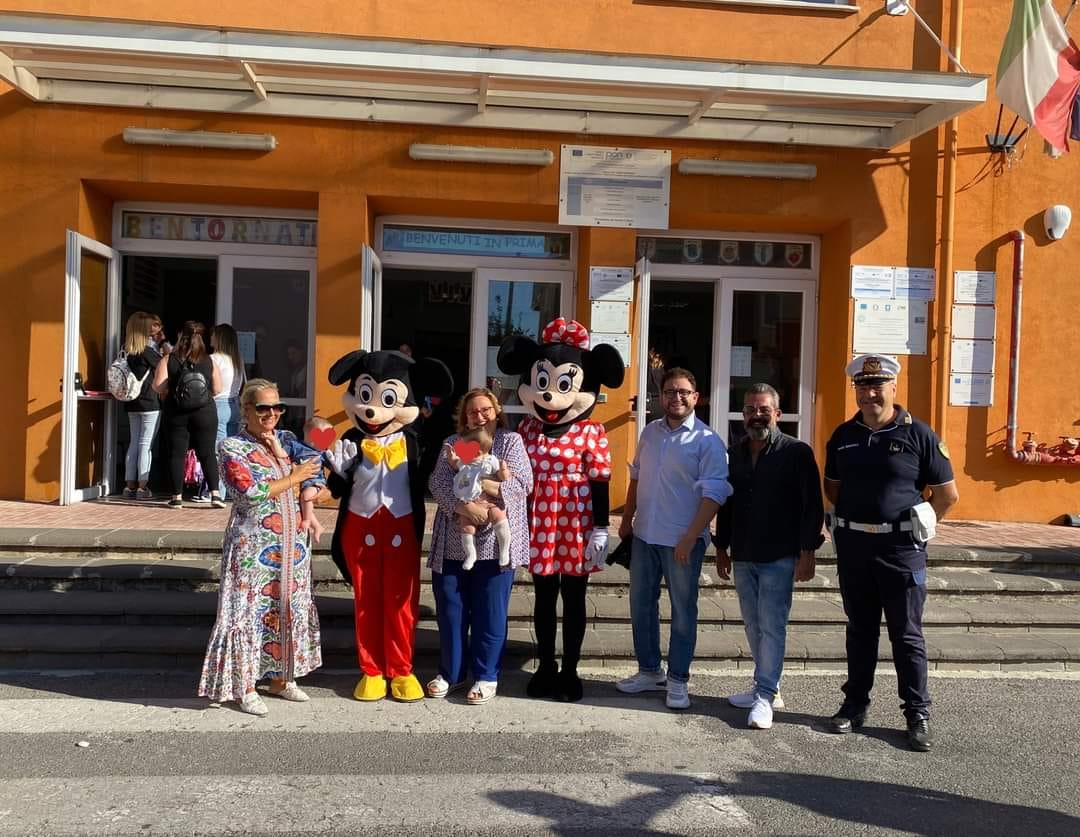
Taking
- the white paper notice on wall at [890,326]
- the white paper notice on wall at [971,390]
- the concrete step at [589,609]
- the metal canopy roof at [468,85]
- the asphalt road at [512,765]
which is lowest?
the asphalt road at [512,765]

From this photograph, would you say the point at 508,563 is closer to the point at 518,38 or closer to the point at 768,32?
the point at 518,38

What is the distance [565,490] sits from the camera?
199 inches

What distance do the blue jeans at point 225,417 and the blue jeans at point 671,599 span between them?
15.1ft

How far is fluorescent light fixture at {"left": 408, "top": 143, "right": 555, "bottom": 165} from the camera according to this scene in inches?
326

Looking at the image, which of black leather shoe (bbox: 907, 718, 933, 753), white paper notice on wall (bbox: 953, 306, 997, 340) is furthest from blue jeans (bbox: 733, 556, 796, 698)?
white paper notice on wall (bbox: 953, 306, 997, 340)

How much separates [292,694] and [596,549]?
1.80 meters

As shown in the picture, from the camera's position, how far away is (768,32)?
8.68m

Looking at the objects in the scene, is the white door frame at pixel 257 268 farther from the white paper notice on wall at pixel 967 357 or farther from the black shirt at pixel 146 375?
the white paper notice on wall at pixel 967 357

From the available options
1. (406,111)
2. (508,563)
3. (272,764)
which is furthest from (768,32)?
(272,764)

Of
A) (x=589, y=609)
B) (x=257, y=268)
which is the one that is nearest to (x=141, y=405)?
(x=257, y=268)

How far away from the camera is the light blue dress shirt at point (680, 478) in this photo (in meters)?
5.00

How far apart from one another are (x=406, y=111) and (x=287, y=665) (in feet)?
A: 17.1

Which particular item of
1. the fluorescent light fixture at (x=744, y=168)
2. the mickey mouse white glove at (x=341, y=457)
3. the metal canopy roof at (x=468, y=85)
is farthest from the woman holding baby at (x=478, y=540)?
the fluorescent light fixture at (x=744, y=168)

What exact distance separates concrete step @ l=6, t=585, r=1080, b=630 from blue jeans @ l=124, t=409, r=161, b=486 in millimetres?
2478
